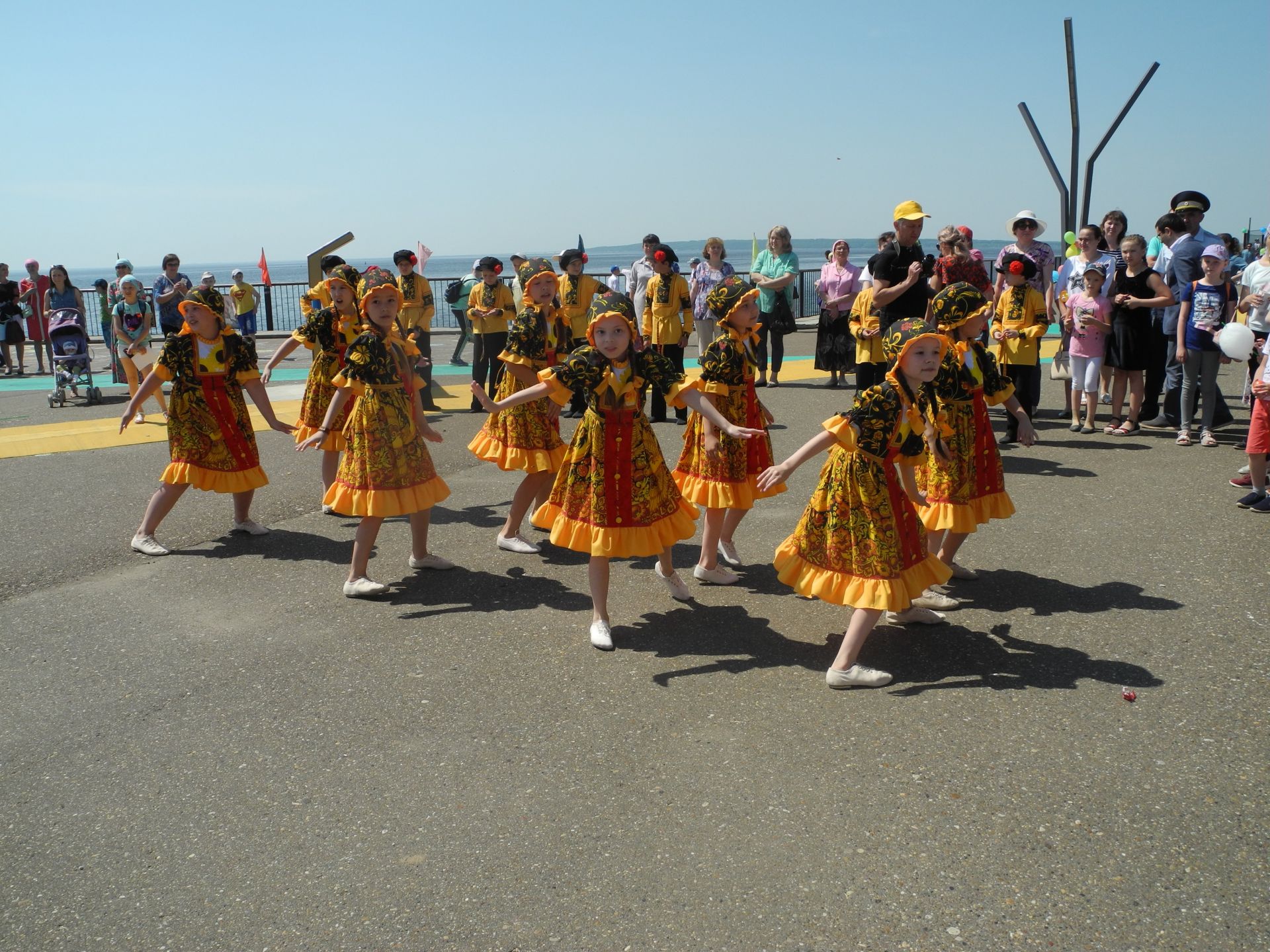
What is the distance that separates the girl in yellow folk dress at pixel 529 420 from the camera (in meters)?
6.59

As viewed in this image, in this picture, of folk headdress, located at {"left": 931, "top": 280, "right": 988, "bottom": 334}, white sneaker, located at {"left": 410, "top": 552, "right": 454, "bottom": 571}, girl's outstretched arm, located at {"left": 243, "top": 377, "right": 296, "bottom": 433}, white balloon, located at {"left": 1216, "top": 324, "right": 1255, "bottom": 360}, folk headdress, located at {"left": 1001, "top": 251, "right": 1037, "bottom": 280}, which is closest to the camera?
folk headdress, located at {"left": 931, "top": 280, "right": 988, "bottom": 334}

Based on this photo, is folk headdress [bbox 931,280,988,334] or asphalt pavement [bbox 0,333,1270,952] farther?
folk headdress [bbox 931,280,988,334]

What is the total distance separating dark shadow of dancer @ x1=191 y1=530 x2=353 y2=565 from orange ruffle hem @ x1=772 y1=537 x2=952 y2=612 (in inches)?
130

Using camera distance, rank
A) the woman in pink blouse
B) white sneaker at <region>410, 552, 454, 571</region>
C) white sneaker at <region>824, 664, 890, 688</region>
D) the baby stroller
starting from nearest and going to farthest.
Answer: white sneaker at <region>824, 664, 890, 688</region>, white sneaker at <region>410, 552, 454, 571</region>, the woman in pink blouse, the baby stroller

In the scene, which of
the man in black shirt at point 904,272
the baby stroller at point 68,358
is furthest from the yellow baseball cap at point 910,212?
the baby stroller at point 68,358

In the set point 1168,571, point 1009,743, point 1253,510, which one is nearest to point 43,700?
point 1009,743

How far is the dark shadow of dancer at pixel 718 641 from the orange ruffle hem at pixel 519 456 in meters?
1.52

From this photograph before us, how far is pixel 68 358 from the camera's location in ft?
46.8

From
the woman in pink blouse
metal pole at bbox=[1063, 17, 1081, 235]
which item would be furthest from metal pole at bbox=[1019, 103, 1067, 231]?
the woman in pink blouse

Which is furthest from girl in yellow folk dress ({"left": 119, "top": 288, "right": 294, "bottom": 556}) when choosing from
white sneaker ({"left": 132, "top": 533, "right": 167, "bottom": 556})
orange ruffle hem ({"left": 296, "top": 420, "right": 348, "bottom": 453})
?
orange ruffle hem ({"left": 296, "top": 420, "right": 348, "bottom": 453})

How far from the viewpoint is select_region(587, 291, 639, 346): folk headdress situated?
5086 millimetres

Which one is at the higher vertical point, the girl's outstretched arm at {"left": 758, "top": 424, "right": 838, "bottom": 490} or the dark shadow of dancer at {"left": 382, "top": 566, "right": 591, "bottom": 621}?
the girl's outstretched arm at {"left": 758, "top": 424, "right": 838, "bottom": 490}

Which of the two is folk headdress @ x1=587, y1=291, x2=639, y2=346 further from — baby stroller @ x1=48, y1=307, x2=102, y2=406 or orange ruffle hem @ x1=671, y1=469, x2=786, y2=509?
baby stroller @ x1=48, y1=307, x2=102, y2=406

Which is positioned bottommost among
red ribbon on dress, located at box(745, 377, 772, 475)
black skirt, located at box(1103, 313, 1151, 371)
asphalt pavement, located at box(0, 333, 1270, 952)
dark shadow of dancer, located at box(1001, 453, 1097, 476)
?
asphalt pavement, located at box(0, 333, 1270, 952)
